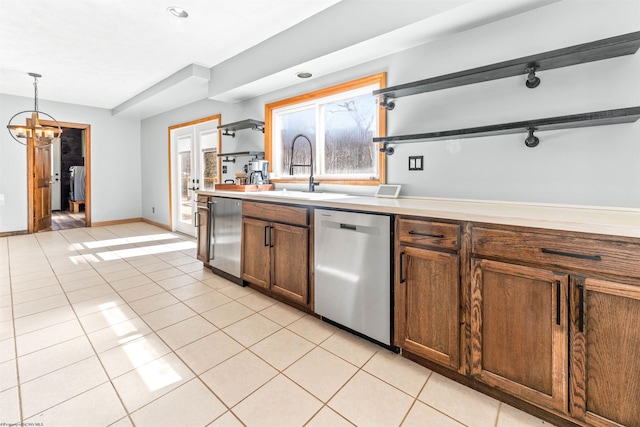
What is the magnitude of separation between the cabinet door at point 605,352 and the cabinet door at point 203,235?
124 inches

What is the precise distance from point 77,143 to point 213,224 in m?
9.15

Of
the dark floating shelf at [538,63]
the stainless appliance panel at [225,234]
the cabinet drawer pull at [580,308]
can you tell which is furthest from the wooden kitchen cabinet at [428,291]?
the stainless appliance panel at [225,234]

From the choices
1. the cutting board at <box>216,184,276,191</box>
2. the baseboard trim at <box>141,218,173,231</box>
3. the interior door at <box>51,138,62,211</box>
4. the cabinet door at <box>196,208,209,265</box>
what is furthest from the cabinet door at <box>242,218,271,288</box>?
the interior door at <box>51,138,62,211</box>

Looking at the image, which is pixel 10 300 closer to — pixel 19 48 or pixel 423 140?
pixel 19 48

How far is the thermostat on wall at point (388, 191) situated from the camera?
2.46 m

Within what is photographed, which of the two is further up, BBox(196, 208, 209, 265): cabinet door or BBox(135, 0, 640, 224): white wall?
BBox(135, 0, 640, 224): white wall

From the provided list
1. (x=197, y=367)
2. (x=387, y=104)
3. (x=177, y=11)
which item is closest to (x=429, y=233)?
(x=387, y=104)

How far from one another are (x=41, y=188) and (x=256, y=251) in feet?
18.7

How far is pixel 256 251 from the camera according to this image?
2760mm

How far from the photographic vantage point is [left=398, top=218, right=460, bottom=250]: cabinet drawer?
1570 millimetres

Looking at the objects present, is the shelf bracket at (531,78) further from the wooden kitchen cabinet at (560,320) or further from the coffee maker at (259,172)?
the coffee maker at (259,172)

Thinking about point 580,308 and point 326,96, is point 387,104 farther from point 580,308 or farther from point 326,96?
point 580,308

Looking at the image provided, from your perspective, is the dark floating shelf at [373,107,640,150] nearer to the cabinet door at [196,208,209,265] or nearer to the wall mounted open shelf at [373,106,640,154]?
the wall mounted open shelf at [373,106,640,154]

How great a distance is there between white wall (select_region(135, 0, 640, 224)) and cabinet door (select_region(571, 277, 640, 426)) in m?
0.76
